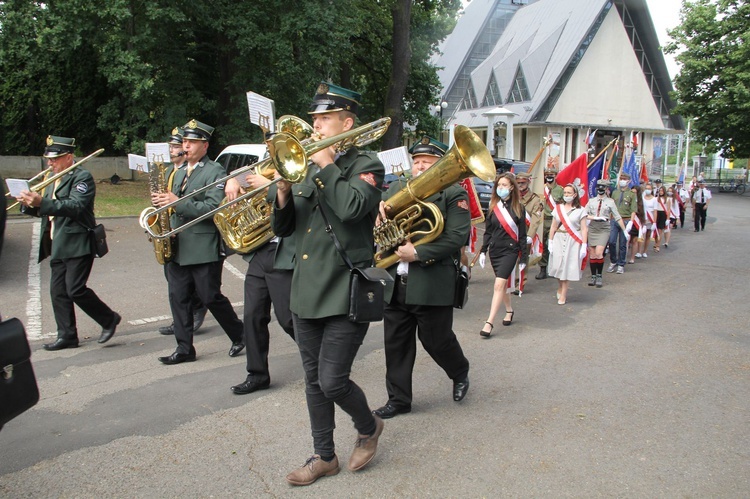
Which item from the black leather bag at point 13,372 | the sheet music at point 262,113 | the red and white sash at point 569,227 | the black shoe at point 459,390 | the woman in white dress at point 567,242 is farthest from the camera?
the red and white sash at point 569,227

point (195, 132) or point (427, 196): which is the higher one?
point (195, 132)

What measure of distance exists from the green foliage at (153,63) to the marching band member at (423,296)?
12335mm

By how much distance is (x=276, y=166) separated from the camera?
309cm

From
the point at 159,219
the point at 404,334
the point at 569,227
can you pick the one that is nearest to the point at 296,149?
the point at 404,334

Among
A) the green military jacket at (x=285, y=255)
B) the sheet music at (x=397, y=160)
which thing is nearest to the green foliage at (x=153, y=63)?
the sheet music at (x=397, y=160)

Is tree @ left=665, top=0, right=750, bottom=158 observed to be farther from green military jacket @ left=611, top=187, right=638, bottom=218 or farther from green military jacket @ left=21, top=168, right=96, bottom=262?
green military jacket @ left=21, top=168, right=96, bottom=262

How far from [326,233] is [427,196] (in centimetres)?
104

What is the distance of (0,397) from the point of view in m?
2.24

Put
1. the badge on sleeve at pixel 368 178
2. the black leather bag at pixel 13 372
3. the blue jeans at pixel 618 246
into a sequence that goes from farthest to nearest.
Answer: the blue jeans at pixel 618 246 < the badge on sleeve at pixel 368 178 < the black leather bag at pixel 13 372

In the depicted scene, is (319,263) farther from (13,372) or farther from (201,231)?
(201,231)

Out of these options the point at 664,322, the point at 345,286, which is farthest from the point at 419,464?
the point at 664,322

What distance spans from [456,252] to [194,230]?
2238mm

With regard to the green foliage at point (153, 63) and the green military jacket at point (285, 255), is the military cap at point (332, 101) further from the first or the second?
the green foliage at point (153, 63)

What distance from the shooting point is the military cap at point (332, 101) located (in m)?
3.41
